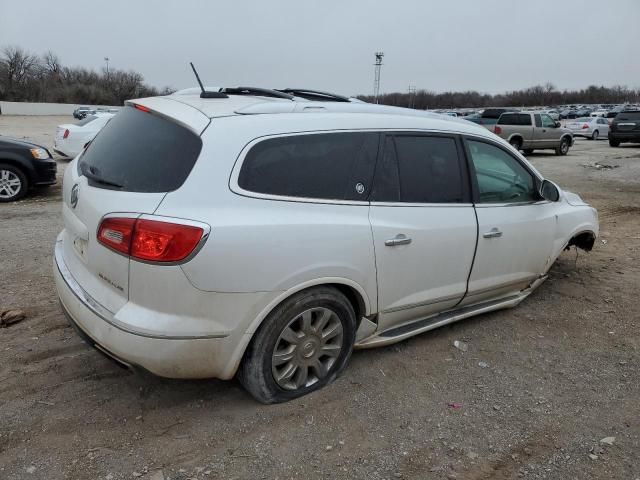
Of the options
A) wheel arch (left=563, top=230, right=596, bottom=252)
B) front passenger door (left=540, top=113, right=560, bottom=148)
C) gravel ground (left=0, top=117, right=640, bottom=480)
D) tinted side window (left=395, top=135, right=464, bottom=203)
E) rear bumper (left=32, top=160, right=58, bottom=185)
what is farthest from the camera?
front passenger door (left=540, top=113, right=560, bottom=148)

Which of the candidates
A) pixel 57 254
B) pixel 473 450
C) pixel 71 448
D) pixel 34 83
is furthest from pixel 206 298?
pixel 34 83

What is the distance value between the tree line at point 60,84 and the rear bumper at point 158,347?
251ft

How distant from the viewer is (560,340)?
3.90 metres

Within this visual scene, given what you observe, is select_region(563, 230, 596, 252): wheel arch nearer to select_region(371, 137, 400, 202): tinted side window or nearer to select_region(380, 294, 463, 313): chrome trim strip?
select_region(380, 294, 463, 313): chrome trim strip

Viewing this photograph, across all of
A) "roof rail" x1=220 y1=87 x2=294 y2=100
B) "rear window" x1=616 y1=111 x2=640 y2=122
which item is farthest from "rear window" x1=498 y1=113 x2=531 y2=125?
"roof rail" x1=220 y1=87 x2=294 y2=100

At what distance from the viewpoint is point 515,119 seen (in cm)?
2084

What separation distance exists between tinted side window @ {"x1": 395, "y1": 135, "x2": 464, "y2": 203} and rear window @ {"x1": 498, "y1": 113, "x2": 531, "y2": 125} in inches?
747

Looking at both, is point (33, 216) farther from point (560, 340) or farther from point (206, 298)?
point (560, 340)

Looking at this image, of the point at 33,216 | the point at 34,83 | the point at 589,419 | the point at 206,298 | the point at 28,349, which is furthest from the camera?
the point at 34,83

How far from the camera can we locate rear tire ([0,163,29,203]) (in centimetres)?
874

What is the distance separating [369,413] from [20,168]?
8393mm

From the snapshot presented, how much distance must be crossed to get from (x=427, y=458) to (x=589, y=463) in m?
0.82

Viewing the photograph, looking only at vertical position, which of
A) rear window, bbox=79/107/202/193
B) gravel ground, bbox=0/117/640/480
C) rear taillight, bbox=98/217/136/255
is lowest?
gravel ground, bbox=0/117/640/480

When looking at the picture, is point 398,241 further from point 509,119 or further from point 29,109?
point 29,109
